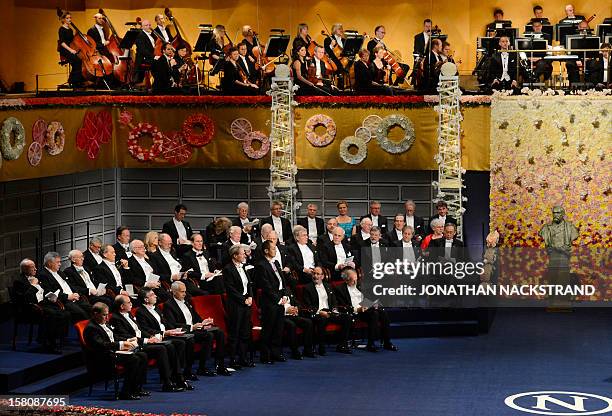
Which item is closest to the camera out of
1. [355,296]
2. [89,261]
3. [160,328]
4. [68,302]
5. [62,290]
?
[160,328]

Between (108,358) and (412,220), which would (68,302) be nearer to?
(108,358)

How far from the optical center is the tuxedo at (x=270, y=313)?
52.0 feet

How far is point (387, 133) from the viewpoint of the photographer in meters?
20.2

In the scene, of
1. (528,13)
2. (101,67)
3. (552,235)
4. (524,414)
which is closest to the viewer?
(524,414)

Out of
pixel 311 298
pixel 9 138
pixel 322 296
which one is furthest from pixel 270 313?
pixel 9 138

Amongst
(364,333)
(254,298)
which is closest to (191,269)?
(254,298)

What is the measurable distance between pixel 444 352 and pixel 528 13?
8.39 meters

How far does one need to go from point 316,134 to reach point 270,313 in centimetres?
519

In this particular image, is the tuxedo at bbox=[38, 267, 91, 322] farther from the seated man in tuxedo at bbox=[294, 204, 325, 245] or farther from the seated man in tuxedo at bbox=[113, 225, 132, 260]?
the seated man in tuxedo at bbox=[294, 204, 325, 245]

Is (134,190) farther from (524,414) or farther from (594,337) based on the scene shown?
(524,414)

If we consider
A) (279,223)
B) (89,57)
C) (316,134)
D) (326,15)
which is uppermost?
(326,15)

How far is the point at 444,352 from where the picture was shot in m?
16.5

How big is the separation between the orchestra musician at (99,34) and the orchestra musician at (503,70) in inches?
232

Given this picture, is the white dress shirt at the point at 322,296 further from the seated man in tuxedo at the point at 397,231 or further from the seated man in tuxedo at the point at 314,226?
the seated man in tuxedo at the point at 314,226
